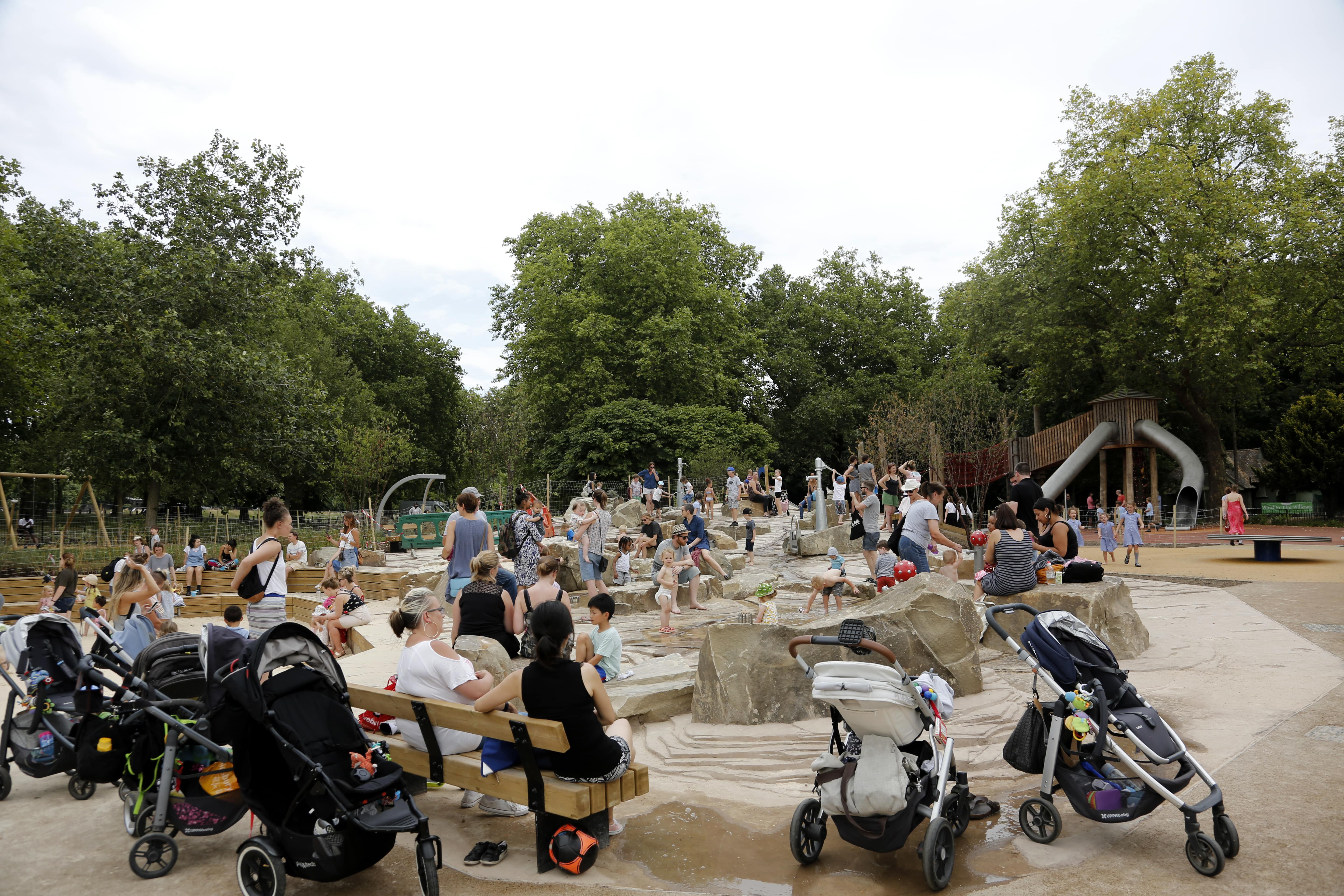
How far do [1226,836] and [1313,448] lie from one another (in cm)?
3171

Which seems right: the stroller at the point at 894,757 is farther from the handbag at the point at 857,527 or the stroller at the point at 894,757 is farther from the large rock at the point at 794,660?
the handbag at the point at 857,527

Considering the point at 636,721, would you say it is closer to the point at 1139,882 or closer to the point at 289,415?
the point at 1139,882

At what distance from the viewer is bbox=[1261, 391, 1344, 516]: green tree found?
1122 inches

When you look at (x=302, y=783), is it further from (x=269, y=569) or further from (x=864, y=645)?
(x=269, y=569)

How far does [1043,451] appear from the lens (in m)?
33.2

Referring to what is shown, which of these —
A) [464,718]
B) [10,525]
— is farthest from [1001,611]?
[10,525]

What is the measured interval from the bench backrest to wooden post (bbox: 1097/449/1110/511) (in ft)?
99.9

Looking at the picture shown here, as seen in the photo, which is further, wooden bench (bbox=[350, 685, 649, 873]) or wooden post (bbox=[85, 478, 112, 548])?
wooden post (bbox=[85, 478, 112, 548])

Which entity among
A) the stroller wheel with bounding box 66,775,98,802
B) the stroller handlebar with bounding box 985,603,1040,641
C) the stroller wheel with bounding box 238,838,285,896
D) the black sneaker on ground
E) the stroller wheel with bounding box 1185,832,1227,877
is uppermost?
the stroller handlebar with bounding box 985,603,1040,641

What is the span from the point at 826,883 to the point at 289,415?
945 inches

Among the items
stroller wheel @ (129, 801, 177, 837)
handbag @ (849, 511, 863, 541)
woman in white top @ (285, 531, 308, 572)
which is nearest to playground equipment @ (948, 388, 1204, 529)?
handbag @ (849, 511, 863, 541)

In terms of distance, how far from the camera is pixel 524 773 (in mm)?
4223

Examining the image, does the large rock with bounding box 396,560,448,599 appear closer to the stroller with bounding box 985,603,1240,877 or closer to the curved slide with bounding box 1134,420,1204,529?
the stroller with bounding box 985,603,1240,877

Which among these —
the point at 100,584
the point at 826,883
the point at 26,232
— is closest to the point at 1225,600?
the point at 826,883
